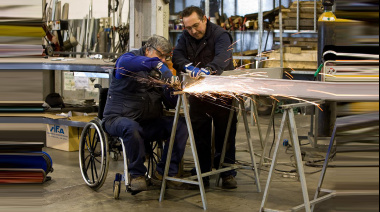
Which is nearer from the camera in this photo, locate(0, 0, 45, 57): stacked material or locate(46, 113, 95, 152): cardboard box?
locate(0, 0, 45, 57): stacked material

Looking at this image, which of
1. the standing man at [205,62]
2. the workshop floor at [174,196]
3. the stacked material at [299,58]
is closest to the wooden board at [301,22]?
the stacked material at [299,58]

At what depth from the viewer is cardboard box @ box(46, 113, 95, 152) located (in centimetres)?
670

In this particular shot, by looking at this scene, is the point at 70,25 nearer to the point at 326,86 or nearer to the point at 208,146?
the point at 208,146

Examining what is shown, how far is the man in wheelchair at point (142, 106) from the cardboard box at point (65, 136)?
196 centimetres

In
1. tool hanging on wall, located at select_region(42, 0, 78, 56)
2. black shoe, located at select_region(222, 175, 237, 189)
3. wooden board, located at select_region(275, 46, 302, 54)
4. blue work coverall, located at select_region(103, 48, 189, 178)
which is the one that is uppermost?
tool hanging on wall, located at select_region(42, 0, 78, 56)

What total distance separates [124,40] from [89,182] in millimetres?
5242

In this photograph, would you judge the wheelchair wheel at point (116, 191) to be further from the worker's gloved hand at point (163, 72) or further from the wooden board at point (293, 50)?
the wooden board at point (293, 50)

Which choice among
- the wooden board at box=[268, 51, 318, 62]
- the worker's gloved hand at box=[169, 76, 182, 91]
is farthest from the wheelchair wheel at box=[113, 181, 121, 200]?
the wooden board at box=[268, 51, 318, 62]

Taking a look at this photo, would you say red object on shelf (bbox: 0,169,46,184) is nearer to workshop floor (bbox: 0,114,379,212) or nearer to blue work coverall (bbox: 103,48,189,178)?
workshop floor (bbox: 0,114,379,212)

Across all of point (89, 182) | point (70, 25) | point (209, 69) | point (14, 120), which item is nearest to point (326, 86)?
point (209, 69)

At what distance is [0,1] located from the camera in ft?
3.15

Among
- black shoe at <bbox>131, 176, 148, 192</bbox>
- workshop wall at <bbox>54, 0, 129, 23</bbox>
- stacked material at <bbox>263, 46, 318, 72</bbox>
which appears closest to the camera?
black shoe at <bbox>131, 176, 148, 192</bbox>

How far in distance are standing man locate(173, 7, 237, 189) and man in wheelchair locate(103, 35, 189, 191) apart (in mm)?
231

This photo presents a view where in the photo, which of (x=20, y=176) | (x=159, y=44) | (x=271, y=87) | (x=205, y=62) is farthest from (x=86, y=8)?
(x=20, y=176)
